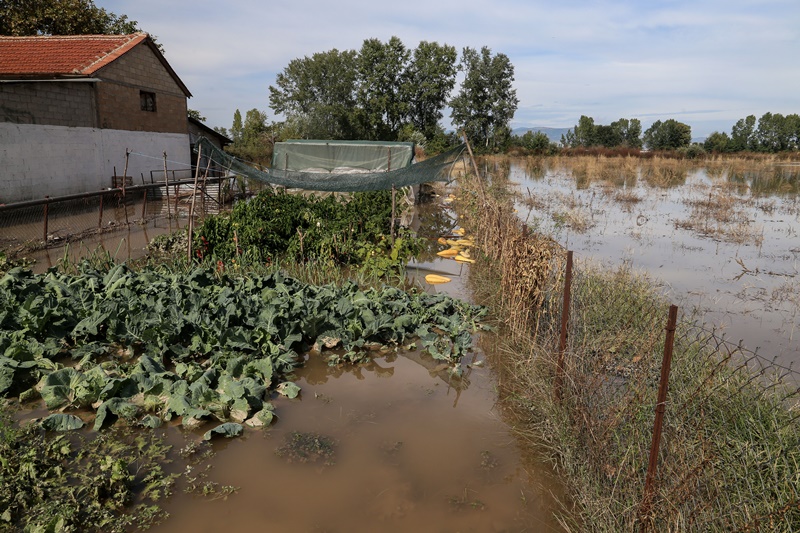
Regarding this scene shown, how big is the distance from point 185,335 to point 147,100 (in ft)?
62.6

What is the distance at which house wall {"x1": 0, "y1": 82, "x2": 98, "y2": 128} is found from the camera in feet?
51.1

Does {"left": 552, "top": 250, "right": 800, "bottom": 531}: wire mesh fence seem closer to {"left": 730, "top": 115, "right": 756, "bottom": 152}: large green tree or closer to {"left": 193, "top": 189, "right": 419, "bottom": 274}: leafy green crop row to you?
{"left": 193, "top": 189, "right": 419, "bottom": 274}: leafy green crop row

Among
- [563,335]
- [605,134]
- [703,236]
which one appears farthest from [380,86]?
[563,335]

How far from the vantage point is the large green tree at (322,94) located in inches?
1837

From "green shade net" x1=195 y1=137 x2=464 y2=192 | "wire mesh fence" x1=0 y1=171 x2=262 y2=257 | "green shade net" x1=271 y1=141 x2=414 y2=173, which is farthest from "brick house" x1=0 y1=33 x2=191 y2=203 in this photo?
"green shade net" x1=195 y1=137 x2=464 y2=192

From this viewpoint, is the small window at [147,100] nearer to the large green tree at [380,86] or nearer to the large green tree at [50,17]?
the large green tree at [50,17]

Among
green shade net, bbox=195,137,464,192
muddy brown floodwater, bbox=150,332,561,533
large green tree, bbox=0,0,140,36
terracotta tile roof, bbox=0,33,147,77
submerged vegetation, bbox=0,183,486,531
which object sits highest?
large green tree, bbox=0,0,140,36

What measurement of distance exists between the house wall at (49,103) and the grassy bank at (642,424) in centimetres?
1660

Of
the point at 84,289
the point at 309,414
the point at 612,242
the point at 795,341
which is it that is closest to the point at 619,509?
the point at 309,414

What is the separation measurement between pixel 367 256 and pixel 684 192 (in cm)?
1818

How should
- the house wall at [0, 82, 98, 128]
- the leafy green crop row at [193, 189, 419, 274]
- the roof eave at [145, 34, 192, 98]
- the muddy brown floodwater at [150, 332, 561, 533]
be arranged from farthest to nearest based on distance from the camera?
the roof eave at [145, 34, 192, 98]
the house wall at [0, 82, 98, 128]
the leafy green crop row at [193, 189, 419, 274]
the muddy brown floodwater at [150, 332, 561, 533]

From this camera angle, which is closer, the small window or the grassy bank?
the grassy bank

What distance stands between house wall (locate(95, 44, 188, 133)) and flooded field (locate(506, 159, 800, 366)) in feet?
49.9

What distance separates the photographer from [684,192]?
2234 centimetres
